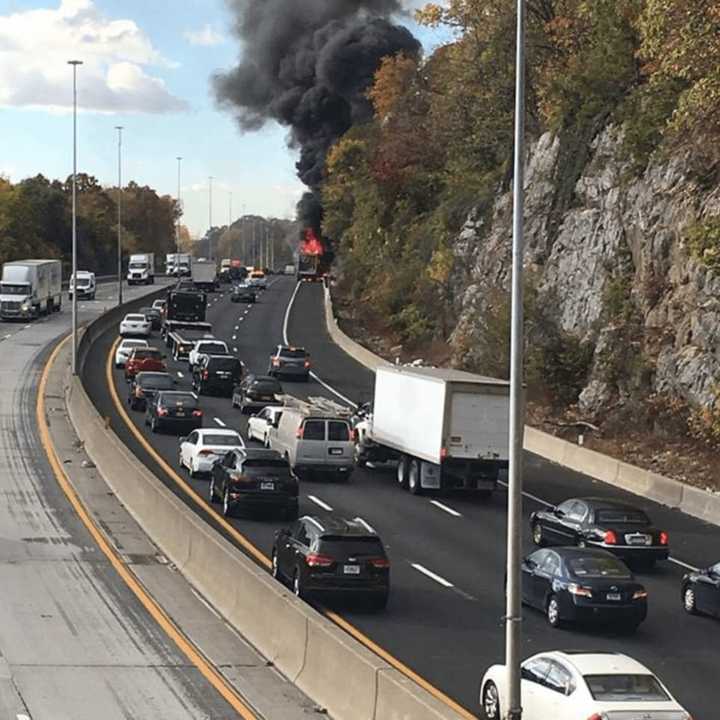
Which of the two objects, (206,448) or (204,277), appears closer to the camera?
(206,448)

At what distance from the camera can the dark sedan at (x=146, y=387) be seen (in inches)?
2149

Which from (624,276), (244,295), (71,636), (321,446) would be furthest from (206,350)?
(244,295)

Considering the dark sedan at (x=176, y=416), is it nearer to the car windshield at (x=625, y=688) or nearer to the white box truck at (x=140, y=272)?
the car windshield at (x=625, y=688)

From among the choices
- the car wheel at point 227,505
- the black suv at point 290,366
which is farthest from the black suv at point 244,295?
the car wheel at point 227,505

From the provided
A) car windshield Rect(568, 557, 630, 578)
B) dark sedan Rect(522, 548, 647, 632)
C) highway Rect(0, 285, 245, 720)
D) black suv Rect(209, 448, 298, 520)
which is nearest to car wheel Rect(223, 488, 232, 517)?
black suv Rect(209, 448, 298, 520)

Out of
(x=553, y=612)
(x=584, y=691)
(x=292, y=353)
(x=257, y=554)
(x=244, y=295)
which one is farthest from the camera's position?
(x=244, y=295)

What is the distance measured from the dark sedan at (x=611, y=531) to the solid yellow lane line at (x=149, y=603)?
9.69m

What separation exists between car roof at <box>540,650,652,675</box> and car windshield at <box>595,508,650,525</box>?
13423 mm

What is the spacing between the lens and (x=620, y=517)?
32188 mm

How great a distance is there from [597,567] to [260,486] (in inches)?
418

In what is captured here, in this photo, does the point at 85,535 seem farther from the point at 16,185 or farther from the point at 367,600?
the point at 16,185

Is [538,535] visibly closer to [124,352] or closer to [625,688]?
[625,688]

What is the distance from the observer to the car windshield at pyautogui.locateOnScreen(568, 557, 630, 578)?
26.0 metres

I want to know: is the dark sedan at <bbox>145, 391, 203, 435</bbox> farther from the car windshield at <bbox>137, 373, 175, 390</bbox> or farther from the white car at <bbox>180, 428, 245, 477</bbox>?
the white car at <bbox>180, 428, 245, 477</bbox>
